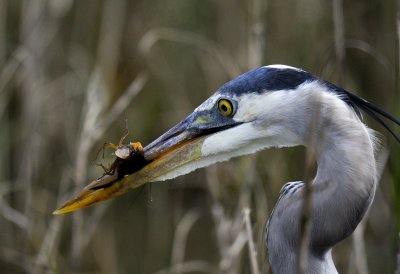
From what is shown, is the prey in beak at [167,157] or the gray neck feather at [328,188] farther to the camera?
the prey in beak at [167,157]

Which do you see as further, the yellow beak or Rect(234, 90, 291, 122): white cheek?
the yellow beak

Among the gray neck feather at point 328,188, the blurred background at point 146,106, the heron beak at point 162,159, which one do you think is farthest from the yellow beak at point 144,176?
the blurred background at point 146,106

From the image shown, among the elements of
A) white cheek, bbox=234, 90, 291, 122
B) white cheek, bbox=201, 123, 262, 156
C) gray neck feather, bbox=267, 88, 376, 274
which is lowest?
gray neck feather, bbox=267, 88, 376, 274

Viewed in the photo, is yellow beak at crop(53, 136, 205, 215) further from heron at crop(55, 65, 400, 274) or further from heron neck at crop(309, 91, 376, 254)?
heron neck at crop(309, 91, 376, 254)

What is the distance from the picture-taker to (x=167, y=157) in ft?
8.06

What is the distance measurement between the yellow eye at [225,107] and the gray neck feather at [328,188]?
23 centimetres

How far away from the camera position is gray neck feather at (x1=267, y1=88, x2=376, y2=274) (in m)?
2.06

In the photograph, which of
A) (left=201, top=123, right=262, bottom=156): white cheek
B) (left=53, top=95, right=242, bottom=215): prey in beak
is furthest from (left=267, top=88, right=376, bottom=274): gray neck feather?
(left=53, top=95, right=242, bottom=215): prey in beak

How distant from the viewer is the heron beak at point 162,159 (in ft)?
7.98

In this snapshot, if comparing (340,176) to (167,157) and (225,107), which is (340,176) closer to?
(225,107)

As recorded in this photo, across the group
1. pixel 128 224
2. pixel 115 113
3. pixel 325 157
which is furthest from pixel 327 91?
pixel 128 224

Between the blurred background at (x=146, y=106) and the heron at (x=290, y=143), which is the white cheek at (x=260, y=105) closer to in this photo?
the heron at (x=290, y=143)

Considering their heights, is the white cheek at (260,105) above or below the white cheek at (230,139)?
above

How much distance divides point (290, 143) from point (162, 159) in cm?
40
